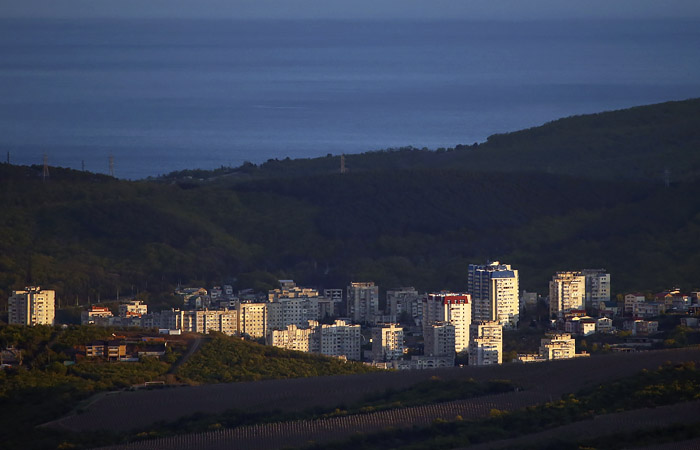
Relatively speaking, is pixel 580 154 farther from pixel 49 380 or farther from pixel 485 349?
pixel 49 380

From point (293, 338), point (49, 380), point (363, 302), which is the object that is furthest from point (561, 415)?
point (363, 302)

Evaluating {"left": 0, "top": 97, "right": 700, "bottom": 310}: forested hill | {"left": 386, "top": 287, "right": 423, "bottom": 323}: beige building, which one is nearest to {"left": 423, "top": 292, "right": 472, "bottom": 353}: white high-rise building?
{"left": 386, "top": 287, "right": 423, "bottom": 323}: beige building

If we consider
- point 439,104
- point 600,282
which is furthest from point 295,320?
point 439,104

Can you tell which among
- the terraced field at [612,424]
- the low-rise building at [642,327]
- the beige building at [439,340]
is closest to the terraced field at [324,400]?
the terraced field at [612,424]

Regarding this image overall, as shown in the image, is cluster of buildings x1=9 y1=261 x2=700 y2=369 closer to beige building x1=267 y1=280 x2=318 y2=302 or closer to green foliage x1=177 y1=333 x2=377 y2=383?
beige building x1=267 y1=280 x2=318 y2=302

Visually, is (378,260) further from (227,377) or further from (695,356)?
(695,356)
